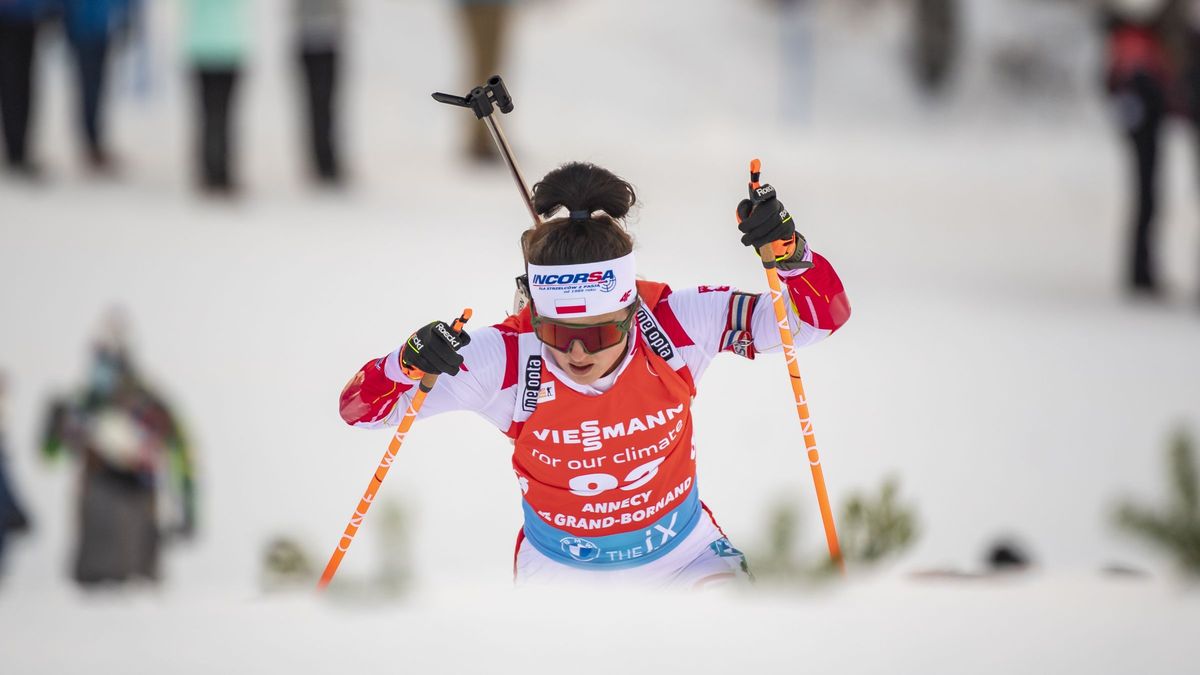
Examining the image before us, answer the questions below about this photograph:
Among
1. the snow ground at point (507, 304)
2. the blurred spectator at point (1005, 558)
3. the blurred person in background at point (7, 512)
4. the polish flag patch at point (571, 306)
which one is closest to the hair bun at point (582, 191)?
the polish flag patch at point (571, 306)

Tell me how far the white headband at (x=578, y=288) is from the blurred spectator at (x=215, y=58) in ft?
20.0

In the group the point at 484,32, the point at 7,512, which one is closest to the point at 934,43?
the point at 484,32

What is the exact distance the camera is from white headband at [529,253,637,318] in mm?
4145

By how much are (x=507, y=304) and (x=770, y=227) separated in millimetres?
6057

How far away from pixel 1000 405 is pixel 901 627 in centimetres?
646

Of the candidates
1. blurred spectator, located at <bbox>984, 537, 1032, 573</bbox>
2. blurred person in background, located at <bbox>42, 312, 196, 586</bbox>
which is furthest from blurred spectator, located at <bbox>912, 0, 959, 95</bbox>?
blurred person in background, located at <bbox>42, 312, 196, 586</bbox>

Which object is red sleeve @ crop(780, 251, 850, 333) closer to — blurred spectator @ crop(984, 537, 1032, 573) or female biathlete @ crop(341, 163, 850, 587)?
female biathlete @ crop(341, 163, 850, 587)

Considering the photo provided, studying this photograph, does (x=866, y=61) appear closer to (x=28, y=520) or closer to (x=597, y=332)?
(x=28, y=520)

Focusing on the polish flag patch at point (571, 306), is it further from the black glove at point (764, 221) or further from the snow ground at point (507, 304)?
the snow ground at point (507, 304)

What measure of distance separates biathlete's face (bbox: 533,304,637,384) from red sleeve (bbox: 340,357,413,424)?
1.45 feet

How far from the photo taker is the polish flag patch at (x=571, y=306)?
4.14 m

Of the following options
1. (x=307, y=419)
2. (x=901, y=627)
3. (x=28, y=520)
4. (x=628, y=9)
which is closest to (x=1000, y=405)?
(x=307, y=419)

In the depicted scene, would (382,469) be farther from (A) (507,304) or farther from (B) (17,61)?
(B) (17,61)

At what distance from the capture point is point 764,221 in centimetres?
419
